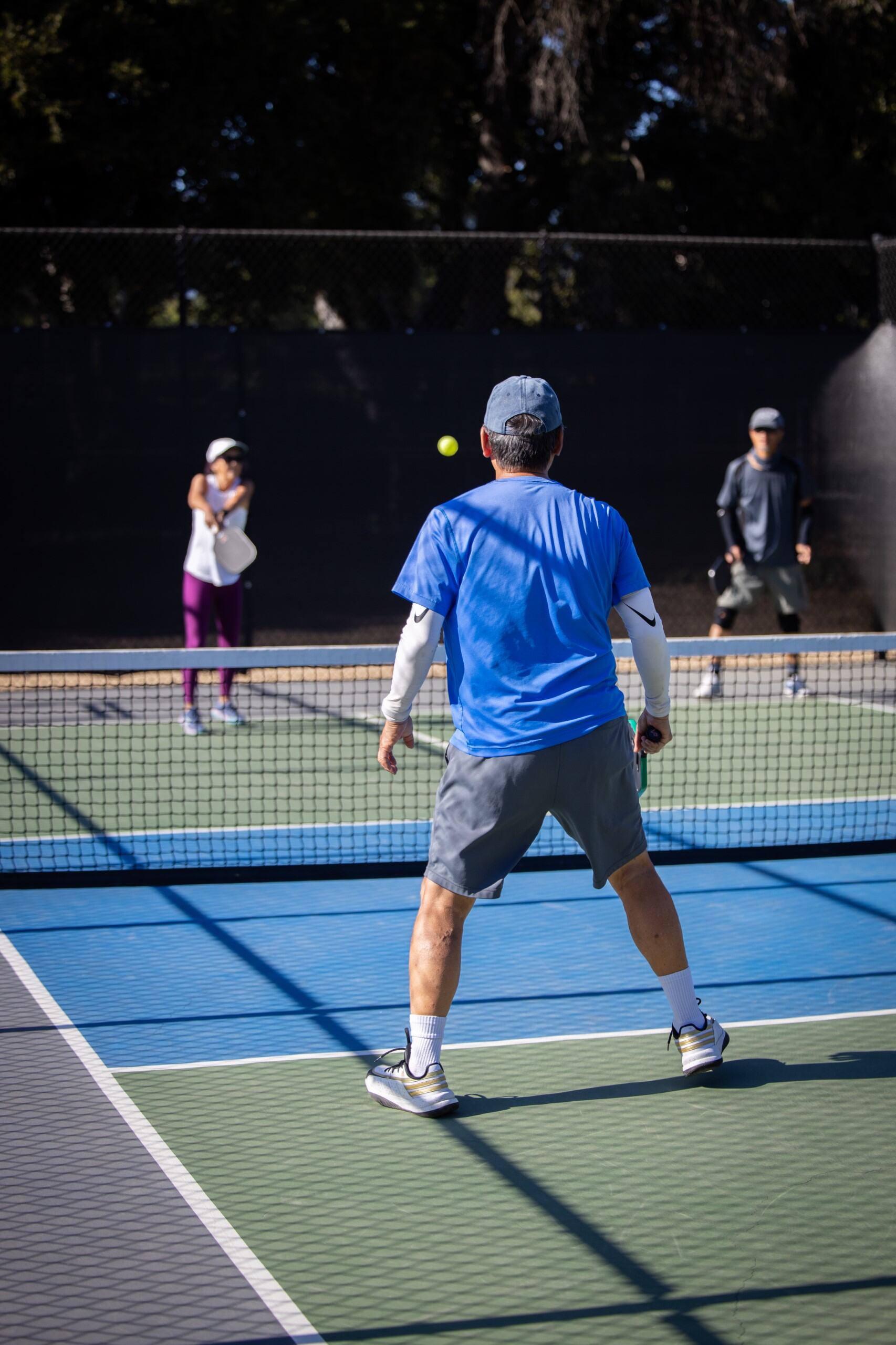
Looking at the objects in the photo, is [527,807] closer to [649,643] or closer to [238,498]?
[649,643]

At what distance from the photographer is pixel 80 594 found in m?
11.3

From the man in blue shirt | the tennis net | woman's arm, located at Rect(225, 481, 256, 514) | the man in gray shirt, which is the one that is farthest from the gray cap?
the man in blue shirt

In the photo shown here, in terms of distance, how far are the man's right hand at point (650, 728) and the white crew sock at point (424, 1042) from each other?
79 cm

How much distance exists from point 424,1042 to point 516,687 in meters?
0.84

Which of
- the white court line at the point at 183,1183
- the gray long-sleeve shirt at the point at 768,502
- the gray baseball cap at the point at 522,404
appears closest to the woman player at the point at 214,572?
the gray long-sleeve shirt at the point at 768,502

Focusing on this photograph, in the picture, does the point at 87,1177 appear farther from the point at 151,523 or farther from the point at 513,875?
the point at 151,523

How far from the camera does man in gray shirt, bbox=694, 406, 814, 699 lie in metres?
9.98

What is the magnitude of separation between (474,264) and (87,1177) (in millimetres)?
13891

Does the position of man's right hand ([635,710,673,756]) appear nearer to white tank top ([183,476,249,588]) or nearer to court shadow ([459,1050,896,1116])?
court shadow ([459,1050,896,1116])

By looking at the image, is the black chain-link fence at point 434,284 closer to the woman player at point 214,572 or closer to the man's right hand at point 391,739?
the woman player at point 214,572

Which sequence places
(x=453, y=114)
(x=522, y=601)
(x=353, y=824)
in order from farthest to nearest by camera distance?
1. (x=453, y=114)
2. (x=353, y=824)
3. (x=522, y=601)

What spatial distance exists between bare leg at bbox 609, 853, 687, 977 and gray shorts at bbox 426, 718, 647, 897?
6 cm

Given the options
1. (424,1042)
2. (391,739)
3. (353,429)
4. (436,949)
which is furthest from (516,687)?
(353,429)

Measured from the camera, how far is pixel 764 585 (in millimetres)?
10242
